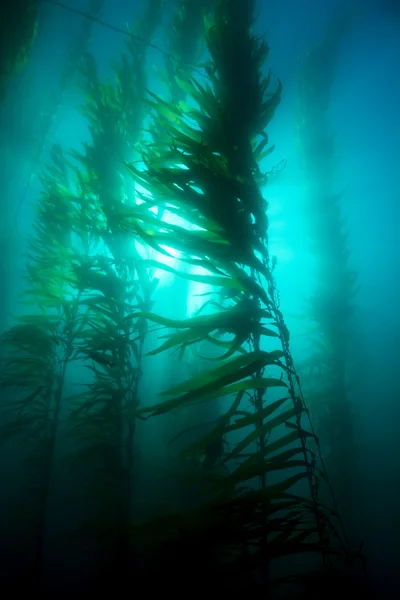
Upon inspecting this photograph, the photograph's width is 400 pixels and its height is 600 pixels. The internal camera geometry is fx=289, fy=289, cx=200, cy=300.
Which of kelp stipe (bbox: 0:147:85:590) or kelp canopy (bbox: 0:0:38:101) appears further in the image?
kelp canopy (bbox: 0:0:38:101)

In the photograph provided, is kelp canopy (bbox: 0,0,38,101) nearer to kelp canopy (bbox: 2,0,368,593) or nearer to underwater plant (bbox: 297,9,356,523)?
kelp canopy (bbox: 2,0,368,593)

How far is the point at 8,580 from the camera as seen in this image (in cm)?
330

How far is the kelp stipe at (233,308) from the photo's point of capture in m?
0.92

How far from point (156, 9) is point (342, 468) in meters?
8.47

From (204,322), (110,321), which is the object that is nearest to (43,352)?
(110,321)

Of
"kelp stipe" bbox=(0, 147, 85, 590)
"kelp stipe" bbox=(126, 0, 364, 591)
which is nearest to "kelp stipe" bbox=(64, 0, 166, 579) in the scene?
"kelp stipe" bbox=(0, 147, 85, 590)

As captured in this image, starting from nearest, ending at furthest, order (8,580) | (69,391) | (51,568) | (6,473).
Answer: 1. (8,580)
2. (51,568)
3. (6,473)
4. (69,391)

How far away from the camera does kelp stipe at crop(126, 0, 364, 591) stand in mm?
915

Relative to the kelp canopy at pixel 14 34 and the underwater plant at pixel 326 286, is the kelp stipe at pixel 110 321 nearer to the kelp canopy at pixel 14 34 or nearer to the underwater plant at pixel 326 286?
the kelp canopy at pixel 14 34

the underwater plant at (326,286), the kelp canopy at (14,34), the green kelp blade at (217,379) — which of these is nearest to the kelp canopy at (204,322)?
the green kelp blade at (217,379)

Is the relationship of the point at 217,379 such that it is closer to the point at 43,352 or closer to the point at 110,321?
the point at 110,321

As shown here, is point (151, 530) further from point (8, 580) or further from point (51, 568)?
point (51, 568)

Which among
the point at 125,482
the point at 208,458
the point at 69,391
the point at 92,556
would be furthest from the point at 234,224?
the point at 69,391

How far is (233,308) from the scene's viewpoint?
1.21 meters
